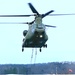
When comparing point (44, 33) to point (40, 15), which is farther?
point (40, 15)

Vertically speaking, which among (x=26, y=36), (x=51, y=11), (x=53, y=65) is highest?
(x=51, y=11)

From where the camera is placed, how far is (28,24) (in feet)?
178

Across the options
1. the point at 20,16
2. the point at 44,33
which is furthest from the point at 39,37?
the point at 20,16

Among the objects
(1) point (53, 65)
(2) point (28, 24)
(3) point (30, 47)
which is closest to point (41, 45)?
(3) point (30, 47)

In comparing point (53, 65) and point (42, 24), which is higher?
point (42, 24)

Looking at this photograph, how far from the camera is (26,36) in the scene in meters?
51.8

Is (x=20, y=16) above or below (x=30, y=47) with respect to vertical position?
above

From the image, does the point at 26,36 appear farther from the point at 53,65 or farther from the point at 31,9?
the point at 53,65

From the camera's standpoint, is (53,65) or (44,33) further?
(53,65)

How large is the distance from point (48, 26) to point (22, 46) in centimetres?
472

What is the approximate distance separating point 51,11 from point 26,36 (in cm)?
501

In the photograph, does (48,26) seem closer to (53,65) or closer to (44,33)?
(44,33)

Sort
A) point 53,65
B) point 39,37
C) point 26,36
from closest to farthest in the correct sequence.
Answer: point 39,37, point 26,36, point 53,65

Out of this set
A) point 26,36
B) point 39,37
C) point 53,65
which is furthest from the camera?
point 53,65
